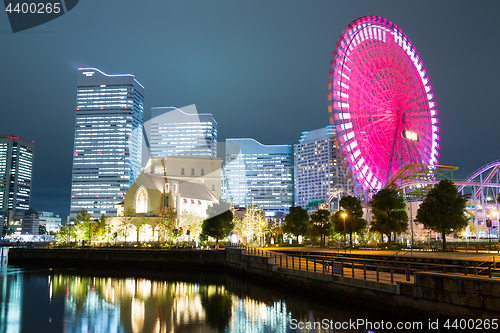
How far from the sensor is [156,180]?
95.4 meters

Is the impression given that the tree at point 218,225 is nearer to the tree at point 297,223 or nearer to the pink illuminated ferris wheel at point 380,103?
the tree at point 297,223

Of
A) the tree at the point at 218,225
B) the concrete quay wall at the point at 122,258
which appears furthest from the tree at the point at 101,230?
the tree at the point at 218,225

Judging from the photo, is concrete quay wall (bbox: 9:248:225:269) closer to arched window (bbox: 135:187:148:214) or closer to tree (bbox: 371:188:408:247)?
arched window (bbox: 135:187:148:214)

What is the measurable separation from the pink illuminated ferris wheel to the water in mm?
30584

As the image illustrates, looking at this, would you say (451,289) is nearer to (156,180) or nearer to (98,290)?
(98,290)

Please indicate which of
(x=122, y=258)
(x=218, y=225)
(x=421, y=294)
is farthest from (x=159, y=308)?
(x=218, y=225)

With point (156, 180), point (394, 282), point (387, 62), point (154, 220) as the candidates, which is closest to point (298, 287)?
point (394, 282)

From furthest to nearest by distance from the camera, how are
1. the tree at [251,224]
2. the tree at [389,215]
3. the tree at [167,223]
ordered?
the tree at [251,224] → the tree at [167,223] → the tree at [389,215]

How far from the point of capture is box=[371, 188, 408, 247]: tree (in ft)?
186

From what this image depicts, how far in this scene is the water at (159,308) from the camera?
2423 centimetres

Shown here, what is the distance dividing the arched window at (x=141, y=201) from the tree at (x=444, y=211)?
59.5m

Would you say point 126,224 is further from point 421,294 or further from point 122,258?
point 421,294

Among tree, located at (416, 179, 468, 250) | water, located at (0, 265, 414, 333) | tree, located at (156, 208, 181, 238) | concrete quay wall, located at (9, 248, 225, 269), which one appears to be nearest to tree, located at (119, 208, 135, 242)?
tree, located at (156, 208, 181, 238)

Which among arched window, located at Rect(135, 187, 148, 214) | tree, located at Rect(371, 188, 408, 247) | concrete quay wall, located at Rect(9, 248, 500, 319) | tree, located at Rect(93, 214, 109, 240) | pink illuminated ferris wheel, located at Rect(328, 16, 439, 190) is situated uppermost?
pink illuminated ferris wheel, located at Rect(328, 16, 439, 190)
